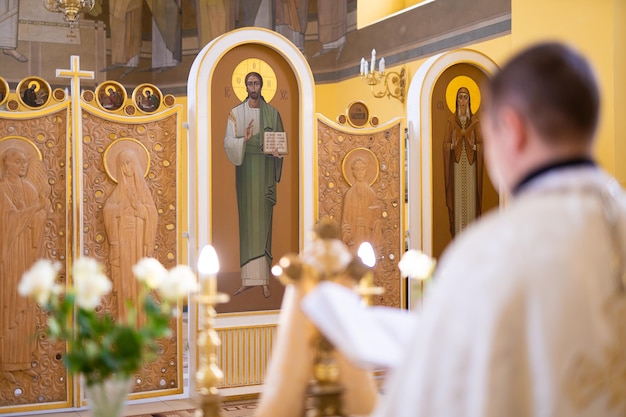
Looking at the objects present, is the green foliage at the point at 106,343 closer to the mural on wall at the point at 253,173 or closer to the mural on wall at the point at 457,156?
the mural on wall at the point at 253,173

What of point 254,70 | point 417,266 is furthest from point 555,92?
point 254,70

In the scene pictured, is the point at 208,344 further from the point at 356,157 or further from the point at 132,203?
the point at 356,157

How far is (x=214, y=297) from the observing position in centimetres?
263

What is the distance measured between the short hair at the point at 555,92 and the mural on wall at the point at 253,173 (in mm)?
5112

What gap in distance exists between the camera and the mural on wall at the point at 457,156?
732 cm

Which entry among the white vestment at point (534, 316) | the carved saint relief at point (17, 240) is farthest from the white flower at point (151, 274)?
the carved saint relief at point (17, 240)

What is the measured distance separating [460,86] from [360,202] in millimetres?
1444

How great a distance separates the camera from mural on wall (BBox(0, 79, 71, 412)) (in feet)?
19.2

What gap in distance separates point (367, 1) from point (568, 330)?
11.9 m

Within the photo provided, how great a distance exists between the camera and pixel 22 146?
19.3ft

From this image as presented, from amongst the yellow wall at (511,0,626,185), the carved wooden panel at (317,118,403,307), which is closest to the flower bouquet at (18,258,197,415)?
the carved wooden panel at (317,118,403,307)

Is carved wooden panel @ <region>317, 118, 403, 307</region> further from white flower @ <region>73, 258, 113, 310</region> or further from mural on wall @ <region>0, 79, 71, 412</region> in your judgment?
white flower @ <region>73, 258, 113, 310</region>

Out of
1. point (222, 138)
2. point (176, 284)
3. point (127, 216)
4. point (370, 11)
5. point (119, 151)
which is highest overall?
point (370, 11)

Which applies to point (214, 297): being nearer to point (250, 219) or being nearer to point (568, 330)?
point (568, 330)
